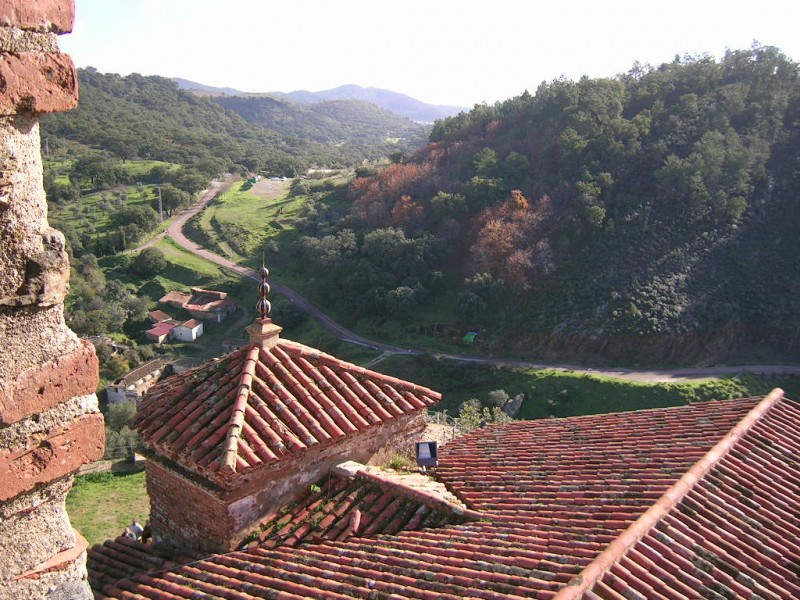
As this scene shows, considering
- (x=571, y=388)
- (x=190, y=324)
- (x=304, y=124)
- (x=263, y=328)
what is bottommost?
(x=571, y=388)

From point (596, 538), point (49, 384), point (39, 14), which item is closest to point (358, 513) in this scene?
point (596, 538)

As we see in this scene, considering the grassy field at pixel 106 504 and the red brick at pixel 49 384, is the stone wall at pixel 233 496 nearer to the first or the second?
the red brick at pixel 49 384

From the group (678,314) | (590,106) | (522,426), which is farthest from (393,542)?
(590,106)

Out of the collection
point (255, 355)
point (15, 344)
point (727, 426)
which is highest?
point (15, 344)

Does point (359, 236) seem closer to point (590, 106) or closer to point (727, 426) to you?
point (590, 106)

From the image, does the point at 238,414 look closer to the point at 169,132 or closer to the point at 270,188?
the point at 270,188

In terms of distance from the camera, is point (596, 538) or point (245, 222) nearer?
point (596, 538)

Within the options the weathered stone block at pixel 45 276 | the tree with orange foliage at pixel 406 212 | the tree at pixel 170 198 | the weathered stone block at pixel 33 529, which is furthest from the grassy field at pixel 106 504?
the tree at pixel 170 198
